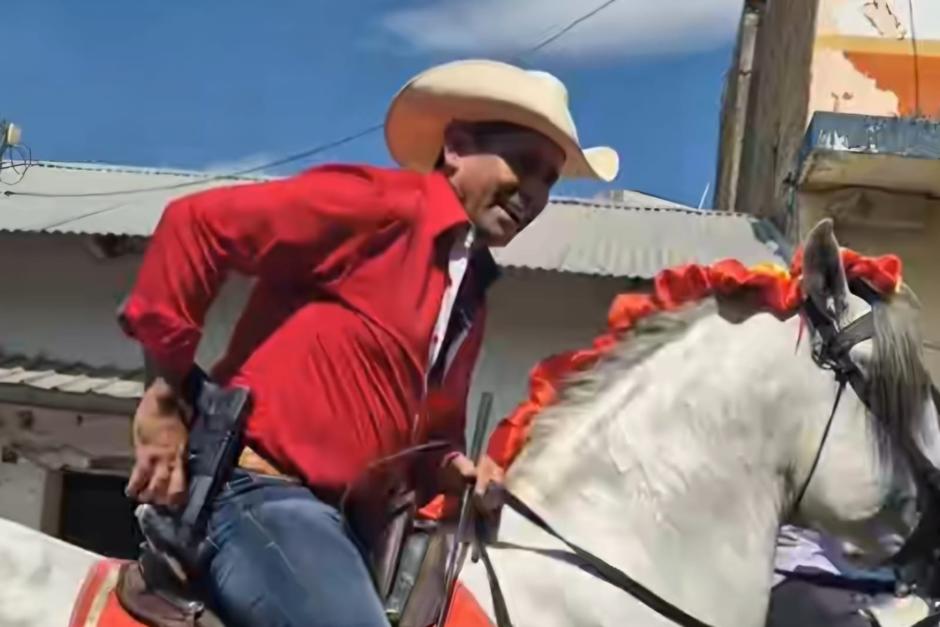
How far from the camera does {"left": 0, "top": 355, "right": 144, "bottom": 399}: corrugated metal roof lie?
8.45m

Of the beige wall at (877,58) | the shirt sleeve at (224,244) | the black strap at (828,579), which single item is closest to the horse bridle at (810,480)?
the shirt sleeve at (224,244)

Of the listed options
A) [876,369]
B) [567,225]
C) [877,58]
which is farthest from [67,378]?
[876,369]

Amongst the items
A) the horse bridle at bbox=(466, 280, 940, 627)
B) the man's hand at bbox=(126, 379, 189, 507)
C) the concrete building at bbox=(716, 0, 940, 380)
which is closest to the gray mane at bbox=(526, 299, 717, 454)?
the horse bridle at bbox=(466, 280, 940, 627)

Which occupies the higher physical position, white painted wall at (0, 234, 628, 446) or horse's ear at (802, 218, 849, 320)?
horse's ear at (802, 218, 849, 320)

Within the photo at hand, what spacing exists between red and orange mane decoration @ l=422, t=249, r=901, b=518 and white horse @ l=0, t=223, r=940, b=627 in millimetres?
43

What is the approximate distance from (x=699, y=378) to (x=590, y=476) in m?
0.30

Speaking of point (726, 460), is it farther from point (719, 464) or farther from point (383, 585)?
point (383, 585)

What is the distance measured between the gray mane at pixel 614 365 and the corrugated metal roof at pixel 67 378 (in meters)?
5.69

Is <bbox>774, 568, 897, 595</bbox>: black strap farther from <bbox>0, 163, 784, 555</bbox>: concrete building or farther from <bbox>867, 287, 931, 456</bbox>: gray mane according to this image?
<bbox>0, 163, 784, 555</bbox>: concrete building

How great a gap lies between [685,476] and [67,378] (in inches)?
254

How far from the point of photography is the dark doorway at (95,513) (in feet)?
30.5

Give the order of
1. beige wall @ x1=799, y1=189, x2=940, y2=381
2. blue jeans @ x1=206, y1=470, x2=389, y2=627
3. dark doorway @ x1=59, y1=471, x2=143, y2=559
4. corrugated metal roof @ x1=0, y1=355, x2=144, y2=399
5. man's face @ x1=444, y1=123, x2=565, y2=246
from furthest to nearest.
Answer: dark doorway @ x1=59, y1=471, x2=143, y2=559
corrugated metal roof @ x1=0, y1=355, x2=144, y2=399
beige wall @ x1=799, y1=189, x2=940, y2=381
man's face @ x1=444, y1=123, x2=565, y2=246
blue jeans @ x1=206, y1=470, x2=389, y2=627

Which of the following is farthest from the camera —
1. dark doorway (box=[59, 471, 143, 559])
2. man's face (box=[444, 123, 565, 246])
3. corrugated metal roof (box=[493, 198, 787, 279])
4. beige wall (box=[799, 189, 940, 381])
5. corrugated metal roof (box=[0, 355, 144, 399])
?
dark doorway (box=[59, 471, 143, 559])

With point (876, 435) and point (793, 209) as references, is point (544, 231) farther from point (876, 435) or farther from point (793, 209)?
point (876, 435)
